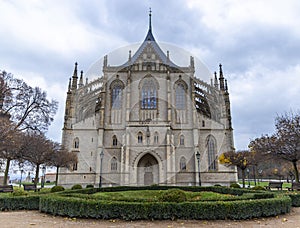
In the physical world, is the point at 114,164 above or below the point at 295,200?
above

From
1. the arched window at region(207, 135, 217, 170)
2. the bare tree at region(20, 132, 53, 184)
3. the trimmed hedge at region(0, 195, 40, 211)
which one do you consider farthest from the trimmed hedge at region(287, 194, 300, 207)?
the arched window at region(207, 135, 217, 170)

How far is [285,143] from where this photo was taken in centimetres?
1825

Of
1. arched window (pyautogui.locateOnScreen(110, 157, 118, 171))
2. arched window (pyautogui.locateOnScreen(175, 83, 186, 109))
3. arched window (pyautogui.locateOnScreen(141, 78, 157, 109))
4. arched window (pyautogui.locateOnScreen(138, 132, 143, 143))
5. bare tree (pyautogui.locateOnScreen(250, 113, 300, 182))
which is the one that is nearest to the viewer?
bare tree (pyautogui.locateOnScreen(250, 113, 300, 182))

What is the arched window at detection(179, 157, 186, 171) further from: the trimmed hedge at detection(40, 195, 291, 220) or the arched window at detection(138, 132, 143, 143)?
the trimmed hedge at detection(40, 195, 291, 220)

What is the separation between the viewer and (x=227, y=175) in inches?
1388

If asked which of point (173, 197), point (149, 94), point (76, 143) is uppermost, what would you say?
point (149, 94)

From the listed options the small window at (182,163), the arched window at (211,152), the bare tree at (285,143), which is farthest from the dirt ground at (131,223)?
the arched window at (211,152)

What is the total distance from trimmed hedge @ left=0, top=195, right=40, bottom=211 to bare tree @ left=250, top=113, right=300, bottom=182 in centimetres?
1725

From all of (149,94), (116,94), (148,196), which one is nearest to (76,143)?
(116,94)

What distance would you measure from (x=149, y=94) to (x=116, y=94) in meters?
5.50

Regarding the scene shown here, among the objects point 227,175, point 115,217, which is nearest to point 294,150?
point 115,217

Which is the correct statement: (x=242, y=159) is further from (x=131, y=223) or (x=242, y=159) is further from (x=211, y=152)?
(x=131, y=223)

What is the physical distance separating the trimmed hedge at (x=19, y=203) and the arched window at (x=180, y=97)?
94.1 ft

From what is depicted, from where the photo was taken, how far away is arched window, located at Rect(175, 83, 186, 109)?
1488 inches
